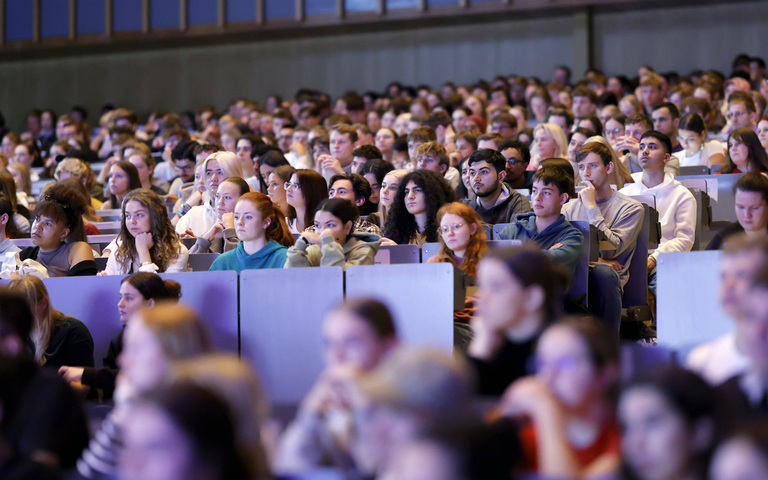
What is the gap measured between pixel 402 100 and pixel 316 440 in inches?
267

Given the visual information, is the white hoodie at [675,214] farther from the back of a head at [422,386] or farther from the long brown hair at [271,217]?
the back of a head at [422,386]

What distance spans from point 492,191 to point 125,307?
196 cm

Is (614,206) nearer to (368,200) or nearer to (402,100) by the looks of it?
(368,200)

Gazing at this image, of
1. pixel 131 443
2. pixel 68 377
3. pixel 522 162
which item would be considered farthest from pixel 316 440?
pixel 522 162

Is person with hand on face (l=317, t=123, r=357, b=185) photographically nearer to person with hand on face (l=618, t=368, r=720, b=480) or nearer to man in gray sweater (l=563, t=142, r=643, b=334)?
man in gray sweater (l=563, t=142, r=643, b=334)

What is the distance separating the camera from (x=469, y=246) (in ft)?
11.5

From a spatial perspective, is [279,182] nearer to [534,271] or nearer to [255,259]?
[255,259]

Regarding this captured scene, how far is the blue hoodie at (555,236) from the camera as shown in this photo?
3.60m

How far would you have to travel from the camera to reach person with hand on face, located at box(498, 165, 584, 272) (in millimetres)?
3622

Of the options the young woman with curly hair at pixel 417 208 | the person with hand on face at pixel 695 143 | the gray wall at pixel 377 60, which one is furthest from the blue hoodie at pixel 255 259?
the gray wall at pixel 377 60

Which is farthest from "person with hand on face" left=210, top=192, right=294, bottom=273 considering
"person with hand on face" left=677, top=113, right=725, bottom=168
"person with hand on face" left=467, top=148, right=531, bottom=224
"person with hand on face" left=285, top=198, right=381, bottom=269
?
"person with hand on face" left=677, top=113, right=725, bottom=168

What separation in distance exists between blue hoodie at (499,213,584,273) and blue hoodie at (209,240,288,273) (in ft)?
3.17

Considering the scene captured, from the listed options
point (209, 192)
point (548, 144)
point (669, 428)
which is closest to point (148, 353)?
point (669, 428)

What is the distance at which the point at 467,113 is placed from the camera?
7.26 meters
